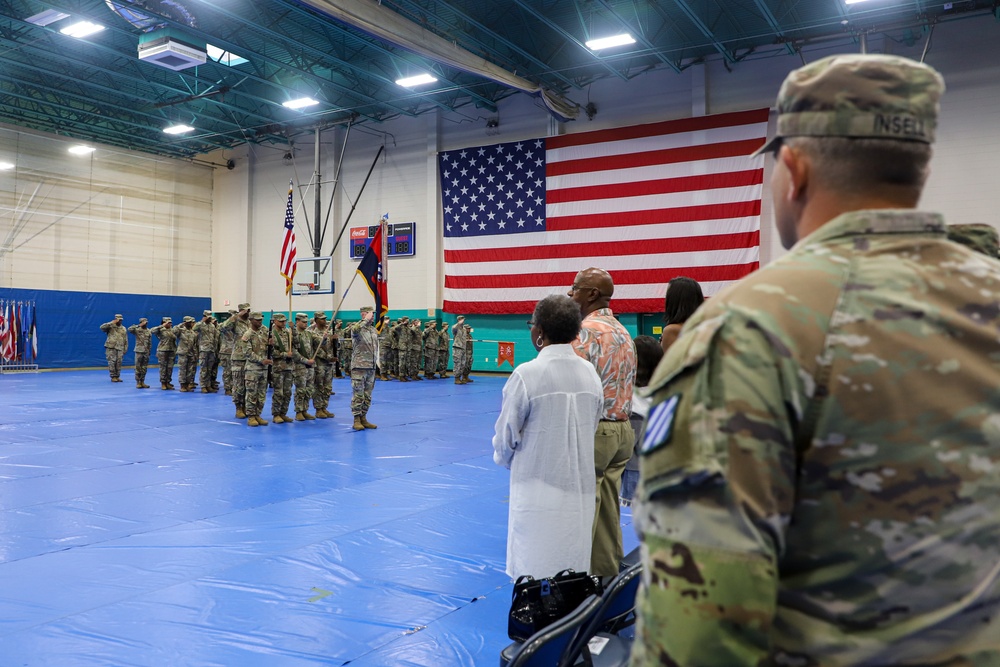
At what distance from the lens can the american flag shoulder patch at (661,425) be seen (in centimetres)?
78

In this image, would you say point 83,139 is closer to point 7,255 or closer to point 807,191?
point 7,255

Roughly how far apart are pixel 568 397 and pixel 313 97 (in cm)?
1767

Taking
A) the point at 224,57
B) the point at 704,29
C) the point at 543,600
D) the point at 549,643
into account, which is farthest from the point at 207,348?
the point at 549,643

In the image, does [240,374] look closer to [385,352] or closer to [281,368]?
[281,368]

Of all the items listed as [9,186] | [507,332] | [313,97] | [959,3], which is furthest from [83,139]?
[959,3]

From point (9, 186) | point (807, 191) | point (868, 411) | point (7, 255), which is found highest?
point (9, 186)

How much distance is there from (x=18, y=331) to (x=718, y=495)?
23033mm

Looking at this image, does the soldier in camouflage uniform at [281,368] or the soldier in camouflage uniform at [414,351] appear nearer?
the soldier in camouflage uniform at [281,368]

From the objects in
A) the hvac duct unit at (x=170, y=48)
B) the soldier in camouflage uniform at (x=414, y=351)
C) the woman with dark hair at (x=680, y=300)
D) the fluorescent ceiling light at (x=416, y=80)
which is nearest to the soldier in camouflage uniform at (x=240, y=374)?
the hvac duct unit at (x=170, y=48)

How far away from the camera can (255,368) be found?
32.4 ft

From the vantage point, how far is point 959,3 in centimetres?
1271

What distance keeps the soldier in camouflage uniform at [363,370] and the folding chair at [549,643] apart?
8098mm

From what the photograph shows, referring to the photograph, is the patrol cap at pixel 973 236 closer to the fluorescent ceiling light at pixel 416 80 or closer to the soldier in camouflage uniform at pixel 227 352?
the soldier in camouflage uniform at pixel 227 352

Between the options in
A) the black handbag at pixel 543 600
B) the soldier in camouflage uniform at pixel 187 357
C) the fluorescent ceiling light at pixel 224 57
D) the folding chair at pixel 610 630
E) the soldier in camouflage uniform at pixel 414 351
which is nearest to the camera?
the folding chair at pixel 610 630
